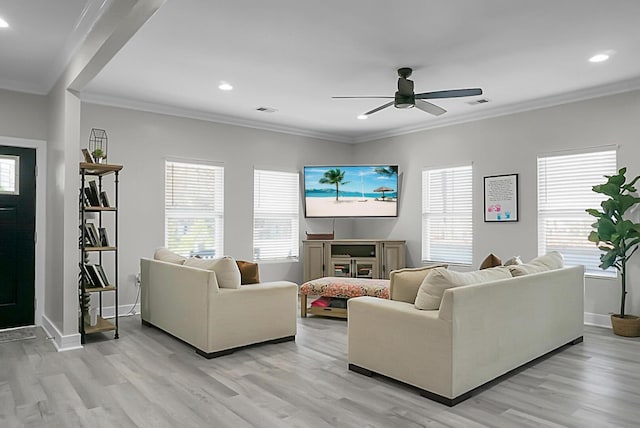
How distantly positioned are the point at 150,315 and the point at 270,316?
1.53 meters

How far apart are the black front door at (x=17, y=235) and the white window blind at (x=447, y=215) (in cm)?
515

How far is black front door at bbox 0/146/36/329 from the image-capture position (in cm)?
486

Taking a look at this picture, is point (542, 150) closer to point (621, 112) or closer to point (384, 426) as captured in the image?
point (621, 112)

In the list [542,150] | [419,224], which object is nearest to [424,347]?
[542,150]

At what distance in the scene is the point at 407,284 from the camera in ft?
11.2

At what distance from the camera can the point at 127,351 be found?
4.11 m

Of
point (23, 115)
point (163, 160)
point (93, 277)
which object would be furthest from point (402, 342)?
point (23, 115)

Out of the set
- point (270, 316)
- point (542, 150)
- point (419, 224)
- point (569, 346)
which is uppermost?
point (542, 150)

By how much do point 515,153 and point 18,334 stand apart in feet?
19.9

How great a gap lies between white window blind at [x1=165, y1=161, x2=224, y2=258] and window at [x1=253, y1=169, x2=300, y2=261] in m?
0.63

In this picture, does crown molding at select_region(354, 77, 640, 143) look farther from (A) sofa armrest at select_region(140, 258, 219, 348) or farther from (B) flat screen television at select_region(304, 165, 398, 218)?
(A) sofa armrest at select_region(140, 258, 219, 348)

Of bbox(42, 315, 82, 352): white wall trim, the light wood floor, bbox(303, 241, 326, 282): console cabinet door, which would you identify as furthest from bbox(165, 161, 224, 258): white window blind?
the light wood floor

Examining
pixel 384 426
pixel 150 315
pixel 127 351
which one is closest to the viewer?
pixel 384 426

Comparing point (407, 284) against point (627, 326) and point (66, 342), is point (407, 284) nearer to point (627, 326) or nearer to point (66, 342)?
point (627, 326)
